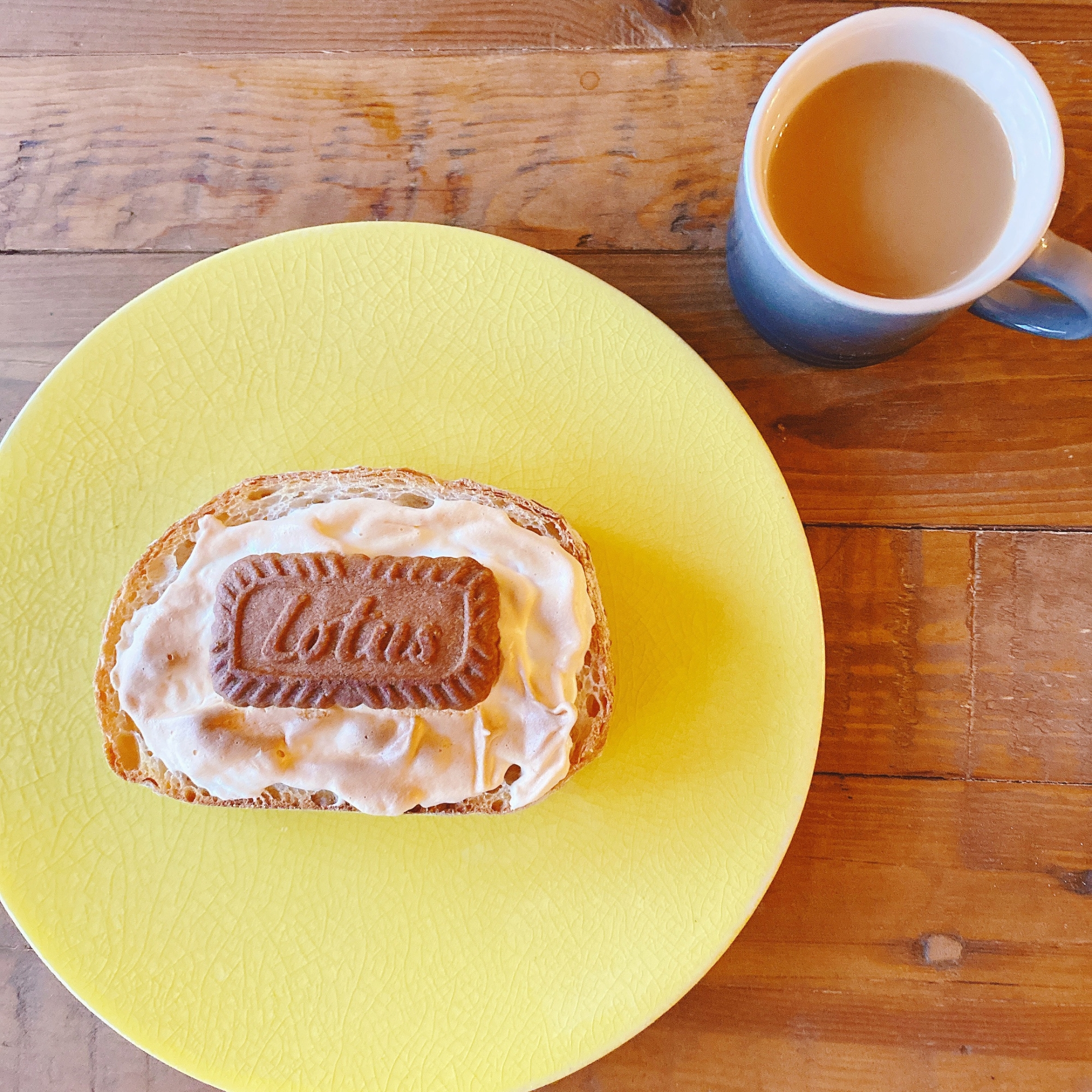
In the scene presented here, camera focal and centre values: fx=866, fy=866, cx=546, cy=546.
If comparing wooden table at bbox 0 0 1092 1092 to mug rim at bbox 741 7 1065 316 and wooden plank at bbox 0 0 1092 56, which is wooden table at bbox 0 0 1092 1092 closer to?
wooden plank at bbox 0 0 1092 56

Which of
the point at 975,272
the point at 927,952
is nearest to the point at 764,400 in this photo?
the point at 975,272

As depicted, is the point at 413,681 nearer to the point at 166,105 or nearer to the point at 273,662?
the point at 273,662

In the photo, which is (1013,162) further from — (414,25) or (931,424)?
(414,25)

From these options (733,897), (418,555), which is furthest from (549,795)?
(418,555)

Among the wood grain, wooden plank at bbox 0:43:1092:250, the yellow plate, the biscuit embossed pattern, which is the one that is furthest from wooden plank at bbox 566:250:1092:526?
the biscuit embossed pattern

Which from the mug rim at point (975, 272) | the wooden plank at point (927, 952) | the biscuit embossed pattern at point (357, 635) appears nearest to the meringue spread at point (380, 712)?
the biscuit embossed pattern at point (357, 635)
